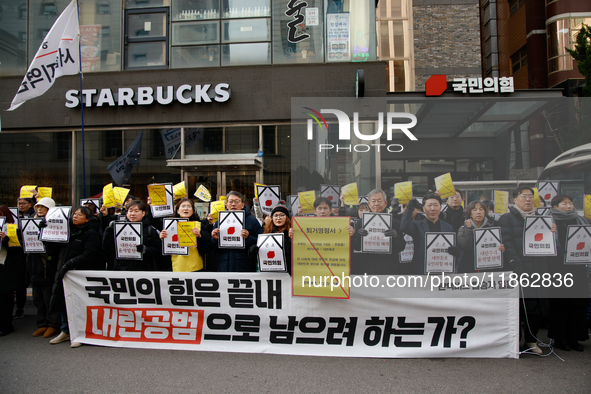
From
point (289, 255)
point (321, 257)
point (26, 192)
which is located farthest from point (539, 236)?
point (26, 192)

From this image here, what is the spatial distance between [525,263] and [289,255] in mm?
2952

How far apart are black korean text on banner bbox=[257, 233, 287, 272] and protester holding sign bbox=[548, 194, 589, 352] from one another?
3.39 metres

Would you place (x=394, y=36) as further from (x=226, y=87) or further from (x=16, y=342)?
(x=16, y=342)

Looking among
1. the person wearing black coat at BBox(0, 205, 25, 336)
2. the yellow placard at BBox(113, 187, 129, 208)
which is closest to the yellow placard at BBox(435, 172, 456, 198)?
the yellow placard at BBox(113, 187, 129, 208)

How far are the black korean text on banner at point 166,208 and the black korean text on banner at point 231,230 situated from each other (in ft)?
3.80

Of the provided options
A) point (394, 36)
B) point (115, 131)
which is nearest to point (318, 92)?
point (115, 131)

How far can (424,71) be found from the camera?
21.0m

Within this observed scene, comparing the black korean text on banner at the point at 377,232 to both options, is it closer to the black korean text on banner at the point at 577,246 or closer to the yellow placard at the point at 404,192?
the yellow placard at the point at 404,192

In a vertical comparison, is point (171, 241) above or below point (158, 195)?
below

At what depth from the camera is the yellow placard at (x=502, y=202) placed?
5.47m

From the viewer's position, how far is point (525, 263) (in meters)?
4.71

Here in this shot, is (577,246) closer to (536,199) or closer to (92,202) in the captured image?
(536,199)

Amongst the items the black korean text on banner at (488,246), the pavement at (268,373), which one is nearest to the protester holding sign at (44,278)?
the pavement at (268,373)

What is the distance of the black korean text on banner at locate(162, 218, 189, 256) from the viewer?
4.78 meters
